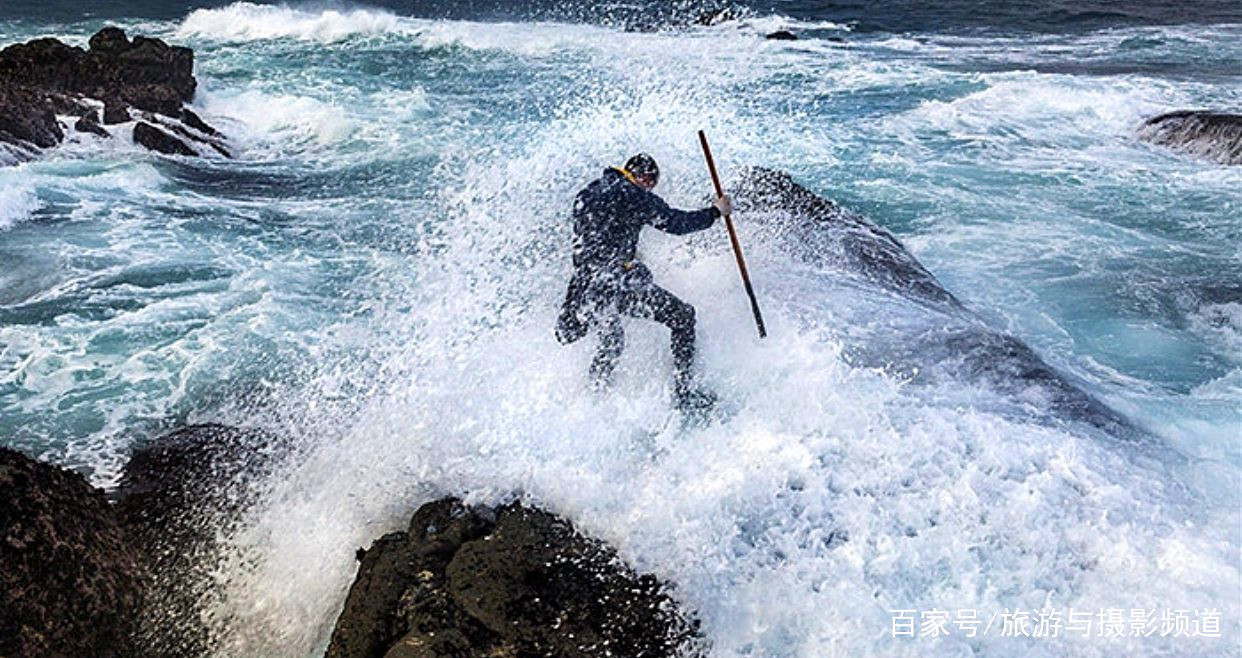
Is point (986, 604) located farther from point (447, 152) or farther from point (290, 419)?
point (447, 152)

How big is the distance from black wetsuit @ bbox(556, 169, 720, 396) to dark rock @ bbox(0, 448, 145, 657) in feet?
10.5

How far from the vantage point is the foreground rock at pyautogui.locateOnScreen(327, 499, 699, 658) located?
4.30 m

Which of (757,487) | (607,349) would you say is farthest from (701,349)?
(757,487)

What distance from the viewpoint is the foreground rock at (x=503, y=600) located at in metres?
4.30

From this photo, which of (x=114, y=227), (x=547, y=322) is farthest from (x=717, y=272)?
(x=114, y=227)

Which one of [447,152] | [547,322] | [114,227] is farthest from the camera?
[447,152]

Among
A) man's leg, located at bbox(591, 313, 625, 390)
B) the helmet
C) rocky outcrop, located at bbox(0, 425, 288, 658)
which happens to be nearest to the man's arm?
the helmet

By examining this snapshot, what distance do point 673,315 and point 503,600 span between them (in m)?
2.67

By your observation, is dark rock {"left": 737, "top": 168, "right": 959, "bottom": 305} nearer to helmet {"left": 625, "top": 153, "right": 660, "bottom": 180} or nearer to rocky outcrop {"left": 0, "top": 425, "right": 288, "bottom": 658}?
helmet {"left": 625, "top": 153, "right": 660, "bottom": 180}

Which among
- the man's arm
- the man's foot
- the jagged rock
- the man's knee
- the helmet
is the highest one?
the helmet

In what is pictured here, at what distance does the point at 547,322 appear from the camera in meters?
7.80

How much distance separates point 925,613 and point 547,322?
162 inches

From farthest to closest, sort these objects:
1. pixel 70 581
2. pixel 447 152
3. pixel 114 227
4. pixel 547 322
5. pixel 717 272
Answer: pixel 447 152, pixel 114 227, pixel 717 272, pixel 547 322, pixel 70 581

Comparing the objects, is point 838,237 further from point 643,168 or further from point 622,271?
point 622,271
